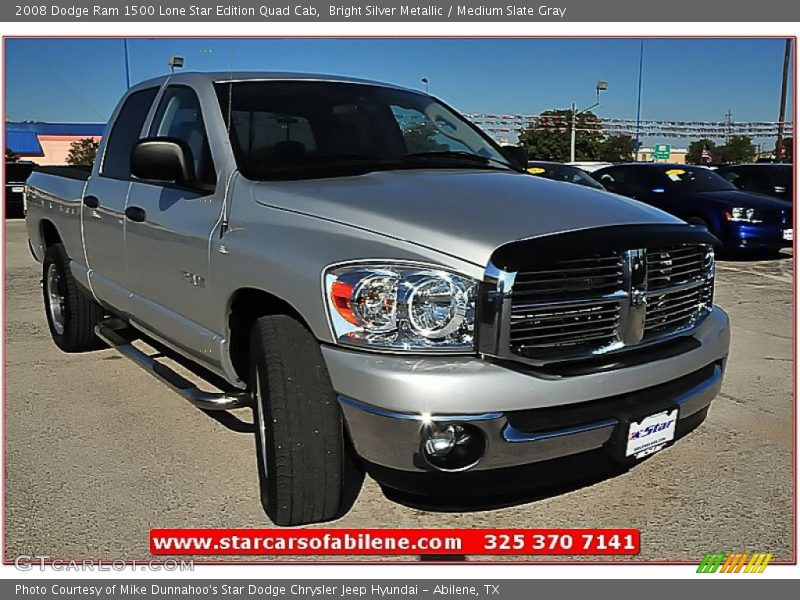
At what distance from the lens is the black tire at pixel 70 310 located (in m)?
5.55

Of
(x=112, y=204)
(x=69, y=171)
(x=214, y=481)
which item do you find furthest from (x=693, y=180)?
(x=214, y=481)

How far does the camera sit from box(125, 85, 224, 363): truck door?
11.7 ft

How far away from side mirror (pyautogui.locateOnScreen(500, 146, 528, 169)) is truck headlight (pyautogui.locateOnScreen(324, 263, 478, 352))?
196 cm

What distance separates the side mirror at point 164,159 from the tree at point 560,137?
11543mm

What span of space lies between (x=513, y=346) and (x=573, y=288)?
0.29m

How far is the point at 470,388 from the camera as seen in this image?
251 cm

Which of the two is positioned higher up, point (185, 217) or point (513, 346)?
point (185, 217)

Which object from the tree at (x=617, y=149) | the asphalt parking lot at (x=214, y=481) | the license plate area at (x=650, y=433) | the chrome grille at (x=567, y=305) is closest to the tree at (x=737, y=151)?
the tree at (x=617, y=149)

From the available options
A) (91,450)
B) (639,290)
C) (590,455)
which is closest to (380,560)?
(590,455)

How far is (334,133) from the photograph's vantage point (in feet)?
12.7

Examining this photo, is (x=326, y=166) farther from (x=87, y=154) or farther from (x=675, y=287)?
(x=87, y=154)

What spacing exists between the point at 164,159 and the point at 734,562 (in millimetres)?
2800
